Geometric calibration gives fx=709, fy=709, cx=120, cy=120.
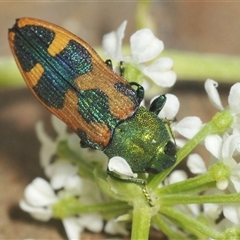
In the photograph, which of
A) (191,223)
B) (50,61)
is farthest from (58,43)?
(191,223)

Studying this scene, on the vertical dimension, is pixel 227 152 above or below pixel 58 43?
below

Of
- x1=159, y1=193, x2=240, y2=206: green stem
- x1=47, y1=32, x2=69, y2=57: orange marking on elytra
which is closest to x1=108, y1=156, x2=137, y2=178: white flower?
x1=159, y1=193, x2=240, y2=206: green stem

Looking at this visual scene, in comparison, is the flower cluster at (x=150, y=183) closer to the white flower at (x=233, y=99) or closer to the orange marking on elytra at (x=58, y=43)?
the white flower at (x=233, y=99)

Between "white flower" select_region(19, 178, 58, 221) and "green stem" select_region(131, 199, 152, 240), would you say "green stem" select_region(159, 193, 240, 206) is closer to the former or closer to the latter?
"green stem" select_region(131, 199, 152, 240)

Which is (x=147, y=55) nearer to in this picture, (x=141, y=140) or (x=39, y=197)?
(x=141, y=140)

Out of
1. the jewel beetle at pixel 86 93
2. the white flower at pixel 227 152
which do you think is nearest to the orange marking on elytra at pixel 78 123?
the jewel beetle at pixel 86 93
